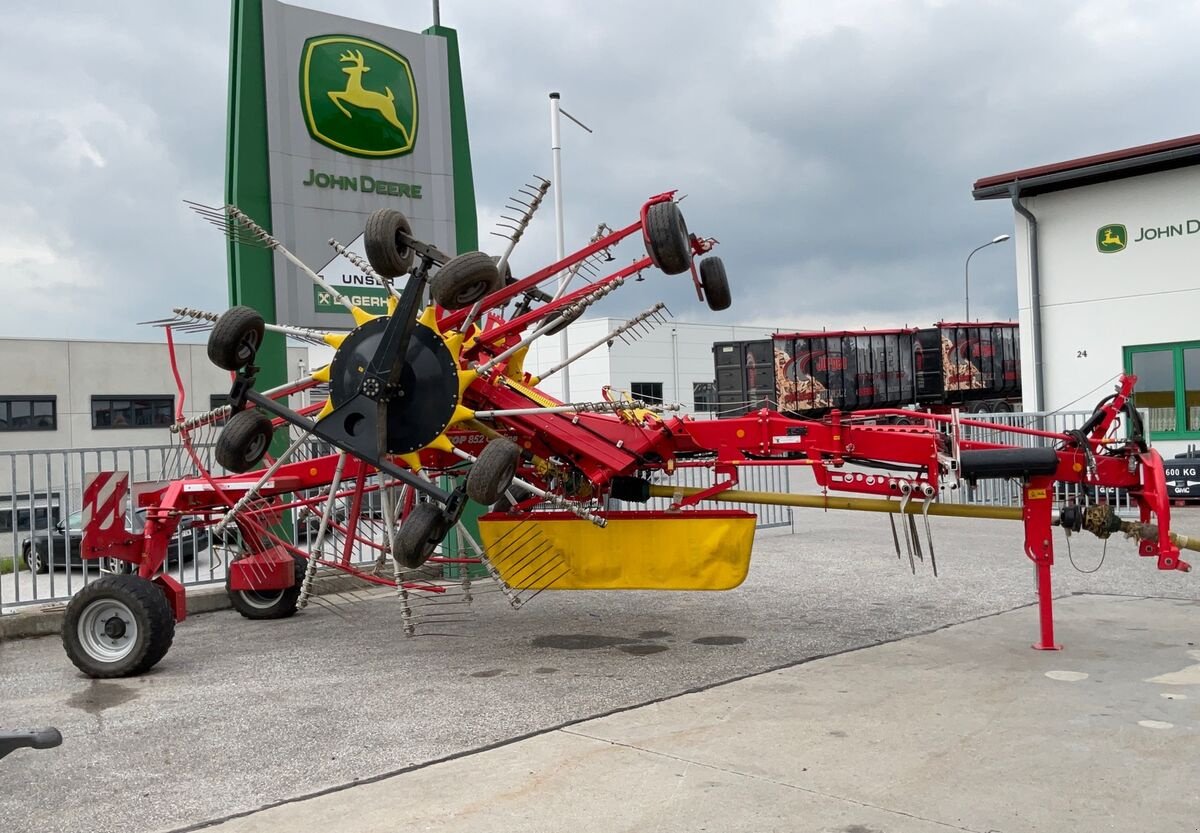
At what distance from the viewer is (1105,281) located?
17.4 meters

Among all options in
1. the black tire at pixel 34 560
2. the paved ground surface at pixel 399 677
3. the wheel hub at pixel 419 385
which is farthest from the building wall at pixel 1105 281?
the black tire at pixel 34 560

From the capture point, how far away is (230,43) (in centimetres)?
1016

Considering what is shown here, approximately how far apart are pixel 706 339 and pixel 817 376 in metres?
23.2

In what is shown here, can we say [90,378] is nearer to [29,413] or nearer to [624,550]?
[29,413]

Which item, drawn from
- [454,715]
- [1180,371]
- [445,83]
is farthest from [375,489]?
[1180,371]

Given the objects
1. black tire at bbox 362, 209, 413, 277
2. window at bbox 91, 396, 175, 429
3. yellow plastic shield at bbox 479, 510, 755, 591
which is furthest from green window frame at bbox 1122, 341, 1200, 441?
window at bbox 91, 396, 175, 429

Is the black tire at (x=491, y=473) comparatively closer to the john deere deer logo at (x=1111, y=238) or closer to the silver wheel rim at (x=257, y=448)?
the silver wheel rim at (x=257, y=448)

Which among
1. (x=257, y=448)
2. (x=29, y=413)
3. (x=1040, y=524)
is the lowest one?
(x=1040, y=524)

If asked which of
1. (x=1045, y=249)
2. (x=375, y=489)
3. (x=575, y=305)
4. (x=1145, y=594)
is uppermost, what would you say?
(x=1045, y=249)

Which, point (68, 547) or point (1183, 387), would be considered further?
point (1183, 387)

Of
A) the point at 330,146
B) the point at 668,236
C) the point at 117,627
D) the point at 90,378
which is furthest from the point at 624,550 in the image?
the point at 90,378

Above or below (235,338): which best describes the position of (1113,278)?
above

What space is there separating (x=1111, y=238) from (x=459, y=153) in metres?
11.1

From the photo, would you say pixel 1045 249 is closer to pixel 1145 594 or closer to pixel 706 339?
pixel 1145 594
